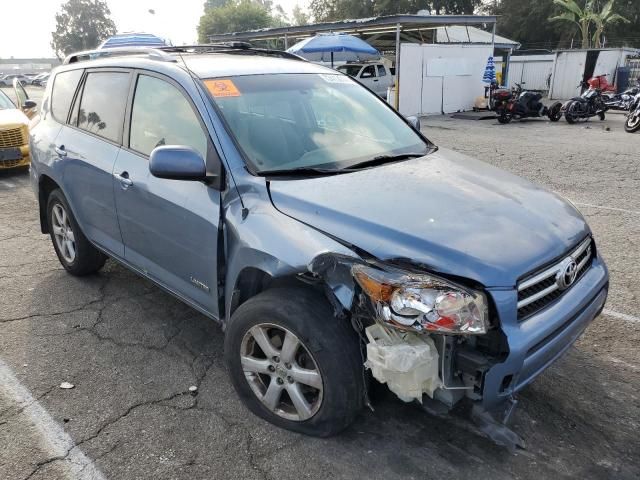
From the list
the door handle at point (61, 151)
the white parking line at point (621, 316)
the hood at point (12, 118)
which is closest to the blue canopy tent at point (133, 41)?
the hood at point (12, 118)

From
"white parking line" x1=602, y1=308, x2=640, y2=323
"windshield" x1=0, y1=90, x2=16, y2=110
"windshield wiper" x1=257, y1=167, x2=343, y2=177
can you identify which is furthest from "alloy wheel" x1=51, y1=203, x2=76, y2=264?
"windshield" x1=0, y1=90, x2=16, y2=110

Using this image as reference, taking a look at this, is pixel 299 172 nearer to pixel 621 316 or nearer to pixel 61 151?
pixel 61 151

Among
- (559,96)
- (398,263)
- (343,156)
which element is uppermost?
(343,156)

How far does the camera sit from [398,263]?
2.19 meters

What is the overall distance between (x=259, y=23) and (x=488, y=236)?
67455mm

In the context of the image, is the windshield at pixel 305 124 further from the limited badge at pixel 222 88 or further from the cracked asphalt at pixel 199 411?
the cracked asphalt at pixel 199 411

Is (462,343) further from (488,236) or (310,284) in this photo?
(310,284)

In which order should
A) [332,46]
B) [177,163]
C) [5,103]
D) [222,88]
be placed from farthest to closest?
[332,46] < [5,103] < [222,88] < [177,163]

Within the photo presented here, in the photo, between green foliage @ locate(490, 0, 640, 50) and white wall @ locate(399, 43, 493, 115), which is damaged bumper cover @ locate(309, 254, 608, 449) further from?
green foliage @ locate(490, 0, 640, 50)

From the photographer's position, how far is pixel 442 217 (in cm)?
243

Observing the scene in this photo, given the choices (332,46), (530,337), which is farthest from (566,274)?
(332,46)

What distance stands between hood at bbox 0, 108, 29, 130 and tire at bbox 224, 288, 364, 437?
7.80m

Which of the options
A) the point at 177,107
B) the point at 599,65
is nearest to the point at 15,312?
the point at 177,107

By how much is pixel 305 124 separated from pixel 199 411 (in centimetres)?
177
